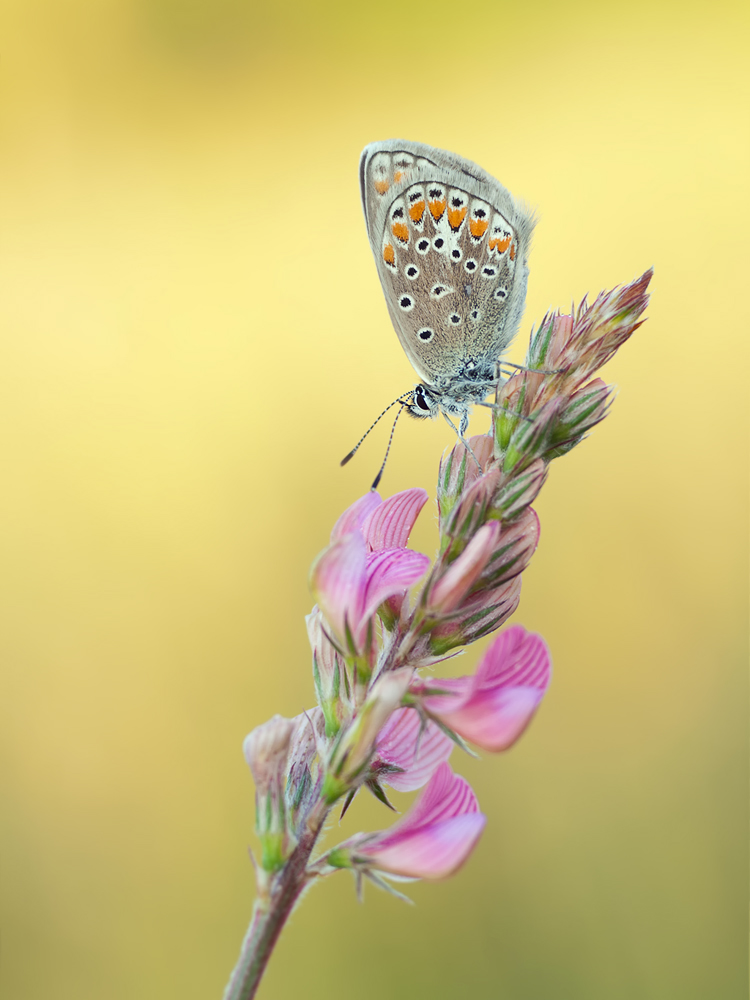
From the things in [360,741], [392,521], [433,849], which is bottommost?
[433,849]

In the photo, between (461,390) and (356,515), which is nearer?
(356,515)

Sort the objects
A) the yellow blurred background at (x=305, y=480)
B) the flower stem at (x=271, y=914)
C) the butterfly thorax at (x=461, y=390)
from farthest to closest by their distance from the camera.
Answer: the yellow blurred background at (x=305, y=480)
the butterfly thorax at (x=461, y=390)
the flower stem at (x=271, y=914)

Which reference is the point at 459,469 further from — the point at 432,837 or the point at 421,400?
the point at 421,400

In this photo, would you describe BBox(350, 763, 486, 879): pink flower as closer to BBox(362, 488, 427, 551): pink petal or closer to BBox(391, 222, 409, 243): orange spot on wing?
BBox(362, 488, 427, 551): pink petal

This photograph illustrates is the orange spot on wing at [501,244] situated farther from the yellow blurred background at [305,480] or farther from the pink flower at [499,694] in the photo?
the yellow blurred background at [305,480]

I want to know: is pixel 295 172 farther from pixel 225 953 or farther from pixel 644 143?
pixel 225 953

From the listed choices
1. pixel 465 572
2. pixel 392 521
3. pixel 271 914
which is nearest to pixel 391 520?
pixel 392 521

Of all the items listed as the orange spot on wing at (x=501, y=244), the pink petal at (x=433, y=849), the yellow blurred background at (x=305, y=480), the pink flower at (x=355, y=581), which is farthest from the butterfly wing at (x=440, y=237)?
the yellow blurred background at (x=305, y=480)
